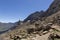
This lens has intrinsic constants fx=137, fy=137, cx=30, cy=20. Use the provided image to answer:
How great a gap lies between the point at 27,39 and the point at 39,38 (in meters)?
3.78

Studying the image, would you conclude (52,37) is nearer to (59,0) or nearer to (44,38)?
(44,38)

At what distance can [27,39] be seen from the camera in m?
43.2

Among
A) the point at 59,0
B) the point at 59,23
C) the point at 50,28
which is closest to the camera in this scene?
the point at 50,28

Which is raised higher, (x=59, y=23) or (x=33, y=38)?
(x=59, y=23)

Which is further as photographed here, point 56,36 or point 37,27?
point 37,27

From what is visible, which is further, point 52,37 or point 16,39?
point 16,39


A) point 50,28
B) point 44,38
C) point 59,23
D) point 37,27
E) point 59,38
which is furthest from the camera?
point 37,27

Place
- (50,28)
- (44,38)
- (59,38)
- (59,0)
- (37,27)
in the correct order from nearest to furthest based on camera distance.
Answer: (59,38) < (44,38) < (50,28) < (37,27) < (59,0)

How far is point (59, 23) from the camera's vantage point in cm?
4969

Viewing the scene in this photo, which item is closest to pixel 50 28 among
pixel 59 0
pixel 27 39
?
pixel 27 39

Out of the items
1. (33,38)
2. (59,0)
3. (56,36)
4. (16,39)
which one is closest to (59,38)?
(56,36)

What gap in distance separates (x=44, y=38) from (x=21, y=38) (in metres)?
7.04

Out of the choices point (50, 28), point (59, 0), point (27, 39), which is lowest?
point (27, 39)

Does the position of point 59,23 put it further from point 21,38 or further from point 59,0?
point 59,0
